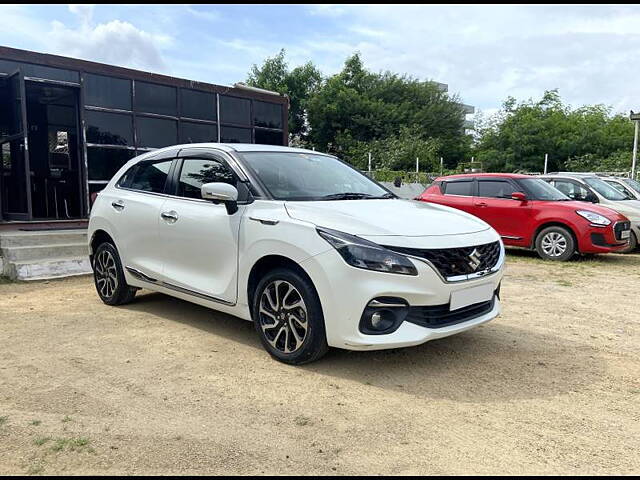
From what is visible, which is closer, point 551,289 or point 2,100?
point 551,289

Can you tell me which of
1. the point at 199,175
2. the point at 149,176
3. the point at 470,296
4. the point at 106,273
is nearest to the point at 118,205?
the point at 149,176

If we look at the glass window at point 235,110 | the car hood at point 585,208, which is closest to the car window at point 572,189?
the car hood at point 585,208

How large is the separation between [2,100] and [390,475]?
9.97 meters

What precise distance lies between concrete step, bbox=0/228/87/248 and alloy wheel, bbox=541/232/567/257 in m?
7.87

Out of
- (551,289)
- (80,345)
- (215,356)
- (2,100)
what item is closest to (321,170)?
(215,356)

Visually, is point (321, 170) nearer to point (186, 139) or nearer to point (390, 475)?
point (390, 475)

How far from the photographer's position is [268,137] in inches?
516

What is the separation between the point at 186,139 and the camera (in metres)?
11.4

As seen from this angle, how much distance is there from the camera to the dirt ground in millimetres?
2709

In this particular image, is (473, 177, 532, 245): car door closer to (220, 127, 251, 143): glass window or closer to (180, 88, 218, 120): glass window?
(220, 127, 251, 143): glass window

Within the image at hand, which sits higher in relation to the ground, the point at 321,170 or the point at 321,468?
the point at 321,170

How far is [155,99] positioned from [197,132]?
1136 millimetres

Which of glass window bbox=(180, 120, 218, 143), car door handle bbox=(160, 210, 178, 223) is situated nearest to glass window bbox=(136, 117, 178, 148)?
glass window bbox=(180, 120, 218, 143)

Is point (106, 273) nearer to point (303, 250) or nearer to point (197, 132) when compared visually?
point (303, 250)
